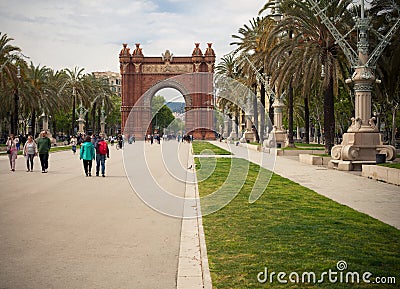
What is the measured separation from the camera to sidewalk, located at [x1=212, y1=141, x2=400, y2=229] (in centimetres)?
1055

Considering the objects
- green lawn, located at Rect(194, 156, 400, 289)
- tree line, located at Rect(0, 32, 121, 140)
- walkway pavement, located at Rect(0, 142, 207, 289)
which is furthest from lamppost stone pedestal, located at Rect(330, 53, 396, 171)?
tree line, located at Rect(0, 32, 121, 140)

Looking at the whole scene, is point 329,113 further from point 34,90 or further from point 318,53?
point 34,90

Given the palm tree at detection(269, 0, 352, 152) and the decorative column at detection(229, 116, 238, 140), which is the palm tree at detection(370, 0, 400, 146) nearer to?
the palm tree at detection(269, 0, 352, 152)

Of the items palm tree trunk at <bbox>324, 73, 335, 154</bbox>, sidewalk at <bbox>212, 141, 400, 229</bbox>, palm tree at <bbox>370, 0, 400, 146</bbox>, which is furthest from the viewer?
palm tree trunk at <bbox>324, 73, 335, 154</bbox>

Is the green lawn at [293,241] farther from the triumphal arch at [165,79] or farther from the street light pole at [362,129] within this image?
the triumphal arch at [165,79]

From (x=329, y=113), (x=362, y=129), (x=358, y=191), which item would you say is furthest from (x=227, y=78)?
(x=358, y=191)

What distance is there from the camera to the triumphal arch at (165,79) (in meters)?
101

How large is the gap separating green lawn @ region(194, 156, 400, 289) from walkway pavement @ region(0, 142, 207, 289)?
0.40m

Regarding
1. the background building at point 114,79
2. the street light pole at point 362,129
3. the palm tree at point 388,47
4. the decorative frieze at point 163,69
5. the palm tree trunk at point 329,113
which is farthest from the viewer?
the background building at point 114,79

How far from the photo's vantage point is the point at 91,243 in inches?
304

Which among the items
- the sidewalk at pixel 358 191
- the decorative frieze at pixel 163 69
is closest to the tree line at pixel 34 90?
the decorative frieze at pixel 163 69

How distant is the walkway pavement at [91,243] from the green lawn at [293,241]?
399mm

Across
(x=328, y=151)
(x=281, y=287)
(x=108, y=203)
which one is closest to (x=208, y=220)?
(x=108, y=203)

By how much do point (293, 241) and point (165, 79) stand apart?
97041 mm
